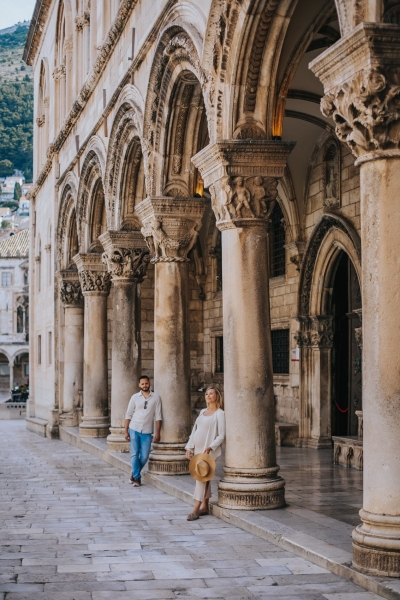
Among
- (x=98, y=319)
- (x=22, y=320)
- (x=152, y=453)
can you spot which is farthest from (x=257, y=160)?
(x=22, y=320)

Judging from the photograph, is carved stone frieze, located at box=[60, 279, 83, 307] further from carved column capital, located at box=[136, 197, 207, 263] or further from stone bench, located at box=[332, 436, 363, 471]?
stone bench, located at box=[332, 436, 363, 471]

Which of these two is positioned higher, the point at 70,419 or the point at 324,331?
the point at 324,331

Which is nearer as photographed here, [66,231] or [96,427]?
[96,427]

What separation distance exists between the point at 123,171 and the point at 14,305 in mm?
69628

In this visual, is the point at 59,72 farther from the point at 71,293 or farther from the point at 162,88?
the point at 162,88

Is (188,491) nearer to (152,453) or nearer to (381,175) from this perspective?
(152,453)

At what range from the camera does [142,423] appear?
43.9ft

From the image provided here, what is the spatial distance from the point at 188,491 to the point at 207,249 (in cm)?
1261

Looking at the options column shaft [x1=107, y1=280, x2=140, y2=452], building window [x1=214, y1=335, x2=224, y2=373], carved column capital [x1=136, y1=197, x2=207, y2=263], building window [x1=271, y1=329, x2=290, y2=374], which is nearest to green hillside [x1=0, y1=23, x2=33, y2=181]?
building window [x1=214, y1=335, x2=224, y2=373]

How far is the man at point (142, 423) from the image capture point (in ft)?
43.9

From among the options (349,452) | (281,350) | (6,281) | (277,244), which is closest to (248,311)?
(349,452)

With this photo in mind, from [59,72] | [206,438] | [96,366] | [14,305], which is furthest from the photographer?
[14,305]

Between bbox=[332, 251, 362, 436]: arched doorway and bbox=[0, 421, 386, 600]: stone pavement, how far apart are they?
4.93 meters

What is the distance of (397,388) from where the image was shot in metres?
7.01
